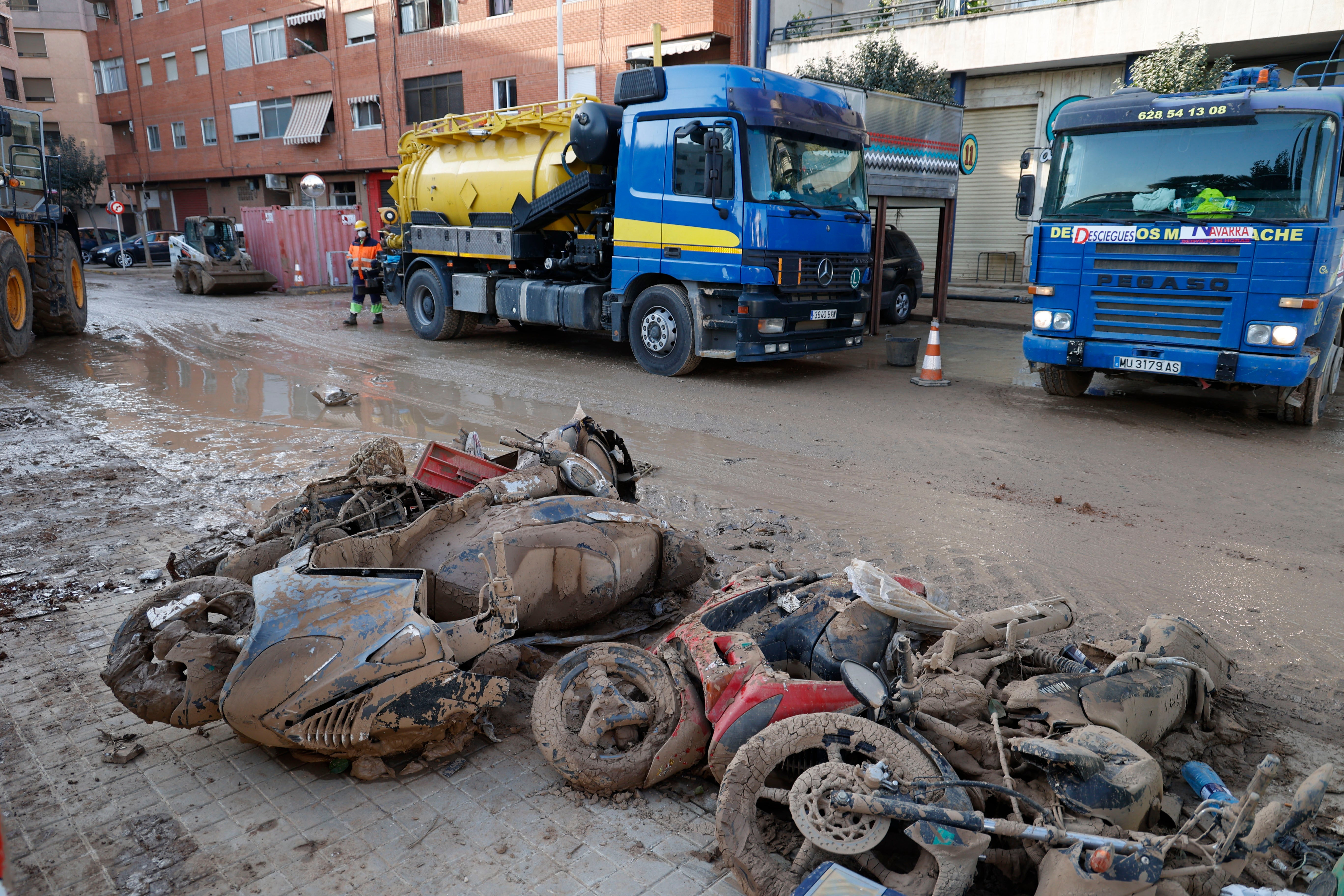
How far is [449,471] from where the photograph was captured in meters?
4.38

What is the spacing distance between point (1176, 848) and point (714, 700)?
55.2 inches

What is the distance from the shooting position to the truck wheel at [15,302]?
11.2 metres

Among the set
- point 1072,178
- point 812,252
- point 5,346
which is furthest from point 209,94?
point 1072,178

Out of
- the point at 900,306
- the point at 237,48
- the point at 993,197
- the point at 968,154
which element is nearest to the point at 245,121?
the point at 237,48

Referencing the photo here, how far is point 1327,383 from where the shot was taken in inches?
345

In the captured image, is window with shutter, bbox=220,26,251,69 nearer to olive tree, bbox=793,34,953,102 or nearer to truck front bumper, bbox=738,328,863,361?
olive tree, bbox=793,34,953,102

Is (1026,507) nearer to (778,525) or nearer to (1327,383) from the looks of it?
(778,525)

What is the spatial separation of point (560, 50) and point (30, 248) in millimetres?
12860

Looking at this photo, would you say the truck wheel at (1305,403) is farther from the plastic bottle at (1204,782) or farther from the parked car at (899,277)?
the parked car at (899,277)

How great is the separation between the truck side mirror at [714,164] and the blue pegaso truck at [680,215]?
17 millimetres

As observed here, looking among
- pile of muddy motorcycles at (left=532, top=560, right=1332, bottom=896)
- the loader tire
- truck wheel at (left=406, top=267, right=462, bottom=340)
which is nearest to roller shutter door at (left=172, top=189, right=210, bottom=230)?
the loader tire

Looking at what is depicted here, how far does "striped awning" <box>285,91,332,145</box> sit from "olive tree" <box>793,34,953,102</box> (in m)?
20.3

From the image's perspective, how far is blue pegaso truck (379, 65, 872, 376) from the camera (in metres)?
9.67

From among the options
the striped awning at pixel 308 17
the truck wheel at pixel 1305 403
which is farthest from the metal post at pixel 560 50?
the truck wheel at pixel 1305 403
